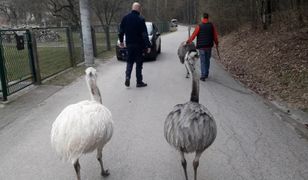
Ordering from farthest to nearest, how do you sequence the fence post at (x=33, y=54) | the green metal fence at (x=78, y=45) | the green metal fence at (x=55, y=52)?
the green metal fence at (x=78, y=45) → the green metal fence at (x=55, y=52) → the fence post at (x=33, y=54)

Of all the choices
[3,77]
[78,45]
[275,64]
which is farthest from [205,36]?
[78,45]

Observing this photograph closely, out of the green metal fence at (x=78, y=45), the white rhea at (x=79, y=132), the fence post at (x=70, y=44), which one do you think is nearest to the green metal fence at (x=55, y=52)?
the fence post at (x=70, y=44)

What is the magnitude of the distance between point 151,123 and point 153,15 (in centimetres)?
5546

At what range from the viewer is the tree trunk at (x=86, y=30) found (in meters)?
14.1

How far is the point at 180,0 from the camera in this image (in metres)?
81.4

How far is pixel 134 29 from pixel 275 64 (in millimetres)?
5260

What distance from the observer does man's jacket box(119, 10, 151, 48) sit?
973 centimetres

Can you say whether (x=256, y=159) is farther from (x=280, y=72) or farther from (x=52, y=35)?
(x=52, y=35)

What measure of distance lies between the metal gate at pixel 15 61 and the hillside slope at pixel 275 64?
655 centimetres

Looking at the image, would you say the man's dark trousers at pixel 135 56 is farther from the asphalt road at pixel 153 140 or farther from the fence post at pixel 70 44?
the fence post at pixel 70 44

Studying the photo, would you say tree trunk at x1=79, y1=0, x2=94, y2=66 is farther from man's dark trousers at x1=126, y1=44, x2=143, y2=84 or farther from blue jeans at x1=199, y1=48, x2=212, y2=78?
blue jeans at x1=199, y1=48, x2=212, y2=78

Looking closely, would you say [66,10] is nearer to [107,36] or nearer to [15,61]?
[107,36]

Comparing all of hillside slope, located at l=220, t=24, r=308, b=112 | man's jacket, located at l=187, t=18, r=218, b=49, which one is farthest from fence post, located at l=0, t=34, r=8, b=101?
hillside slope, located at l=220, t=24, r=308, b=112

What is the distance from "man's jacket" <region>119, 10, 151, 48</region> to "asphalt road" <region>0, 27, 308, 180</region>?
1353 mm
